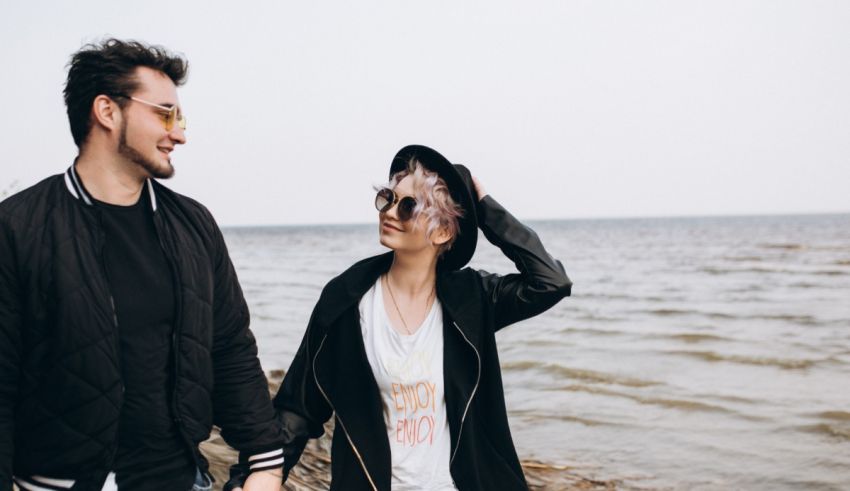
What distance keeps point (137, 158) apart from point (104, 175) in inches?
4.5

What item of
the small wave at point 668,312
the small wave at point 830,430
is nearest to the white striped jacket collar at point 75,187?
the small wave at point 830,430

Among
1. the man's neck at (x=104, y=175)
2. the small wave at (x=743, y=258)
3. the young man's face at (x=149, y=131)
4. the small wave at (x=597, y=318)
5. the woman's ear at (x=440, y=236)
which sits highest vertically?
the young man's face at (x=149, y=131)

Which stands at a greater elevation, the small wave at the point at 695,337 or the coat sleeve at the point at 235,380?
the coat sleeve at the point at 235,380

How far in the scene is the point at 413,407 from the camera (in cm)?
296

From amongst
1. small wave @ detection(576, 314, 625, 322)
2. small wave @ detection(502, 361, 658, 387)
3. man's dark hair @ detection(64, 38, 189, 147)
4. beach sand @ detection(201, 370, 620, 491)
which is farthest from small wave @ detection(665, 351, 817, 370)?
man's dark hair @ detection(64, 38, 189, 147)

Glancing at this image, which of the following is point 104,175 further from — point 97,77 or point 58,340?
point 58,340

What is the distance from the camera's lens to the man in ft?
7.11

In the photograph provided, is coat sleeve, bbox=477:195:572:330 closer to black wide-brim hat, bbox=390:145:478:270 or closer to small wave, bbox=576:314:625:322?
black wide-brim hat, bbox=390:145:478:270

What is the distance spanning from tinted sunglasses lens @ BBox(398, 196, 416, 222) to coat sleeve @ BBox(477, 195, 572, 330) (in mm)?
341

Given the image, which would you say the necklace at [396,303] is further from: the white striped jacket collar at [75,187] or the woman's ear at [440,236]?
the white striped jacket collar at [75,187]

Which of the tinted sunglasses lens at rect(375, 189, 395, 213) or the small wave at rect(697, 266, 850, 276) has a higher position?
the tinted sunglasses lens at rect(375, 189, 395, 213)

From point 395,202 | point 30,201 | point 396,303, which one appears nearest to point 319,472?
point 396,303

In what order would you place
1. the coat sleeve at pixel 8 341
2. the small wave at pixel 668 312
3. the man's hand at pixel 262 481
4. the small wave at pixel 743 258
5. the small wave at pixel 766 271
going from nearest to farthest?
the coat sleeve at pixel 8 341, the man's hand at pixel 262 481, the small wave at pixel 668 312, the small wave at pixel 766 271, the small wave at pixel 743 258

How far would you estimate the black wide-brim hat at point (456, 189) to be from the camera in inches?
123
